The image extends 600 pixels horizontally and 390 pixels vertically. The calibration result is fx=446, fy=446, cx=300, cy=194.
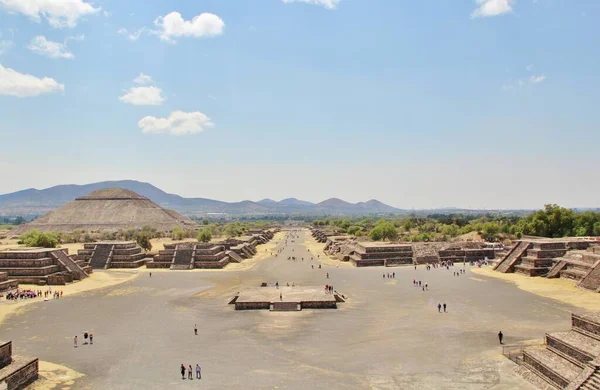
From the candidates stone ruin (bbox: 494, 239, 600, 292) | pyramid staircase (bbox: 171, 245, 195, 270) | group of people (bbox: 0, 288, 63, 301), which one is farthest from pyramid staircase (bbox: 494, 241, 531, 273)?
group of people (bbox: 0, 288, 63, 301)

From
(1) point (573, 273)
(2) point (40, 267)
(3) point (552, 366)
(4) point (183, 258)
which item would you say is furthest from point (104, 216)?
(3) point (552, 366)

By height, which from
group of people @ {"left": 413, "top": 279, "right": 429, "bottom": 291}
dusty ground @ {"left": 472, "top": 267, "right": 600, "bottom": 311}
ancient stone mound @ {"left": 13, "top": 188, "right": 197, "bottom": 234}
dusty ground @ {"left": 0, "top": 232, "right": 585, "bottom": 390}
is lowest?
dusty ground @ {"left": 0, "top": 232, "right": 585, "bottom": 390}

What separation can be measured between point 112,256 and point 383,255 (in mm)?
41819

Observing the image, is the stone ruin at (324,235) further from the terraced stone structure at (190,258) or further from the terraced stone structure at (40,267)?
the terraced stone structure at (40,267)

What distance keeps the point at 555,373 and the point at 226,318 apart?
881 inches

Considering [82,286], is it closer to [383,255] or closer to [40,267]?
[40,267]

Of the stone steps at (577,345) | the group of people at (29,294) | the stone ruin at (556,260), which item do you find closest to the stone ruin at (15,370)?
the stone steps at (577,345)

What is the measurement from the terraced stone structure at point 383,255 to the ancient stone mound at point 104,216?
362 feet

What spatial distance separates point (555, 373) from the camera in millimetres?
18922

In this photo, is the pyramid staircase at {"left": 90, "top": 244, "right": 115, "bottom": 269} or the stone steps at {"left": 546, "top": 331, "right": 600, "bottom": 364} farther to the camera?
the pyramid staircase at {"left": 90, "top": 244, "right": 115, "bottom": 269}

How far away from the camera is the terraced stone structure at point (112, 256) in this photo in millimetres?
67812

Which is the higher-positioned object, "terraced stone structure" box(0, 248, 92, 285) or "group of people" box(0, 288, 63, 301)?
"terraced stone structure" box(0, 248, 92, 285)

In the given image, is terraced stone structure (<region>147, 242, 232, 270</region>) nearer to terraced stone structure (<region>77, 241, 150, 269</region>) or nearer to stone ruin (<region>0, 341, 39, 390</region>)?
terraced stone structure (<region>77, 241, 150, 269</region>)

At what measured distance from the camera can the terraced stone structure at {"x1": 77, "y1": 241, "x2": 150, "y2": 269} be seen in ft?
222
